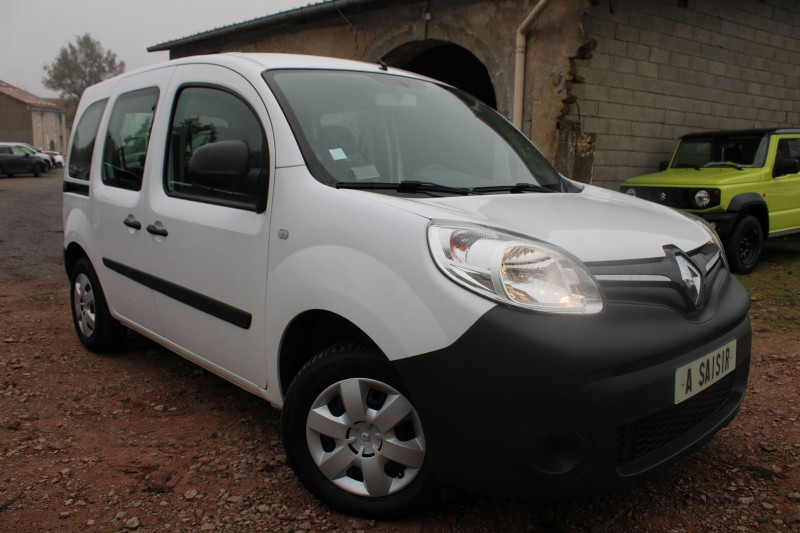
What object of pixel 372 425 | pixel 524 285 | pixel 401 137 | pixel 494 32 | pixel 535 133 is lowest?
pixel 372 425

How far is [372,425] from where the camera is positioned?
2.18 metres

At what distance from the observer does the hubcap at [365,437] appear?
2.11m

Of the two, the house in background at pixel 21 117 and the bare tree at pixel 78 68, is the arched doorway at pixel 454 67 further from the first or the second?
the bare tree at pixel 78 68

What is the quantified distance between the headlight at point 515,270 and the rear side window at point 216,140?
3.07 ft

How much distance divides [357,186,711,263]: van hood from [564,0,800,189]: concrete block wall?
6268 millimetres

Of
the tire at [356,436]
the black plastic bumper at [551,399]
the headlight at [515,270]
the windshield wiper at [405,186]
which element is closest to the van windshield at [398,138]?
the windshield wiper at [405,186]

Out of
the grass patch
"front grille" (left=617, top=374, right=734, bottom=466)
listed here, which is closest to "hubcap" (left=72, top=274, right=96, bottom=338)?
"front grille" (left=617, top=374, right=734, bottom=466)

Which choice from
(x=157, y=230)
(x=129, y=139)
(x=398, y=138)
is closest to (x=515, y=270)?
(x=398, y=138)

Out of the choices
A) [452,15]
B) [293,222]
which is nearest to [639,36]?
[452,15]

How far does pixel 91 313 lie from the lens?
13.9 feet

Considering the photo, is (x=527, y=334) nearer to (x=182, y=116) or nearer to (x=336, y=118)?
(x=336, y=118)

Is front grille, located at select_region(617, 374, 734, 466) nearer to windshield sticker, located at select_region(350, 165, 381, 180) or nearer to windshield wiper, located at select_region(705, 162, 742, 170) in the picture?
windshield sticker, located at select_region(350, 165, 381, 180)

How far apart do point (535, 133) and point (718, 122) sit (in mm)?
4065

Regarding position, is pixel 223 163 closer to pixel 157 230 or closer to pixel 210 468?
pixel 157 230
